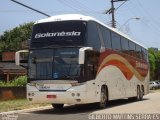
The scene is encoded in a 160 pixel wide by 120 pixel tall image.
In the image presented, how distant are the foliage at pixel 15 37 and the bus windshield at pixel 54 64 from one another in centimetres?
5338

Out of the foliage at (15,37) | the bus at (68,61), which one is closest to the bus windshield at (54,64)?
the bus at (68,61)

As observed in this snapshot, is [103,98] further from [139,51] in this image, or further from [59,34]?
[139,51]

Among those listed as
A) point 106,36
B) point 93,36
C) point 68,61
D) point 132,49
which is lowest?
point 68,61

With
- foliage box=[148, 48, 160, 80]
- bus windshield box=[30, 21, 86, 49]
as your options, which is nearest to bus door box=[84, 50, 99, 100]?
bus windshield box=[30, 21, 86, 49]

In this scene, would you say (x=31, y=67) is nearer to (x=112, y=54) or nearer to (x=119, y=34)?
(x=112, y=54)

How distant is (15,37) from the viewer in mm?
74500

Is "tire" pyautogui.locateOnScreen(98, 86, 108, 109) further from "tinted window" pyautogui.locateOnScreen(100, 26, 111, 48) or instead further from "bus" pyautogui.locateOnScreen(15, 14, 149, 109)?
"tinted window" pyautogui.locateOnScreen(100, 26, 111, 48)

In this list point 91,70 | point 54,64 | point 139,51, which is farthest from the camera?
point 139,51

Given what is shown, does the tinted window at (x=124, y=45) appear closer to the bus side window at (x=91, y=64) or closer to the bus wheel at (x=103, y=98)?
the bus wheel at (x=103, y=98)

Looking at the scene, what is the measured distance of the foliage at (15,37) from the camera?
72.6 metres

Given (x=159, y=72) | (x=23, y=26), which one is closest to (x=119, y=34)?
(x=23, y=26)

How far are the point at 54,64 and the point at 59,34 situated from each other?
4.76ft

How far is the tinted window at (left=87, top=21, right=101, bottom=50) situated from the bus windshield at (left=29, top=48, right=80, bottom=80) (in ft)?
3.14

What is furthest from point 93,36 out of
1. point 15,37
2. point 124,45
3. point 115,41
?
point 15,37
